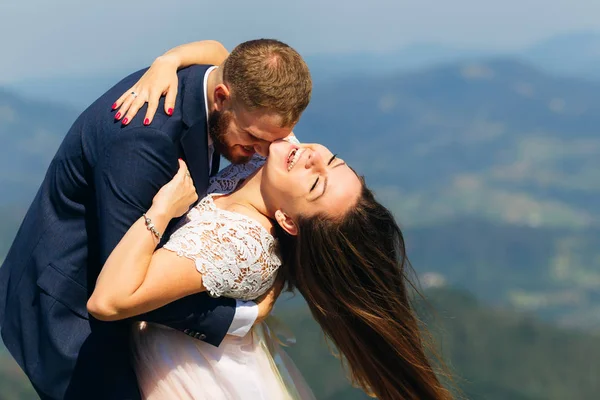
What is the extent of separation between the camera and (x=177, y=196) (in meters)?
3.54

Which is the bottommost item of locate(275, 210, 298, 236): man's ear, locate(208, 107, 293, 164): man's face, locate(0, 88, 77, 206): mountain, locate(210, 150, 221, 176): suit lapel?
locate(0, 88, 77, 206): mountain

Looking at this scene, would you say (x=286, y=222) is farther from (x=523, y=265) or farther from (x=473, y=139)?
(x=473, y=139)

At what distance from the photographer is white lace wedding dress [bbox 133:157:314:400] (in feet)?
11.8

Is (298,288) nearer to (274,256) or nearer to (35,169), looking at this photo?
(274,256)

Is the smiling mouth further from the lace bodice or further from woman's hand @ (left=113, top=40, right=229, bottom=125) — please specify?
woman's hand @ (left=113, top=40, right=229, bottom=125)

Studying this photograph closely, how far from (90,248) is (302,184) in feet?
3.38

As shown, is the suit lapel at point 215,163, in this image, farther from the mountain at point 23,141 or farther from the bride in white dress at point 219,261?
the mountain at point 23,141

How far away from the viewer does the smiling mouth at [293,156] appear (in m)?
3.82

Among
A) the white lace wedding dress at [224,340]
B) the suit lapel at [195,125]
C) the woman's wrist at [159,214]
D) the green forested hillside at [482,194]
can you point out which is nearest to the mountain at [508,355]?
the green forested hillside at [482,194]

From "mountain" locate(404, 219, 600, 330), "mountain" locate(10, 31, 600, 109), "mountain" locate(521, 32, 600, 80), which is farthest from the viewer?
"mountain" locate(521, 32, 600, 80)

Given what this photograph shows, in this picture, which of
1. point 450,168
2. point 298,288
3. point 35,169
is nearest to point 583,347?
point 450,168

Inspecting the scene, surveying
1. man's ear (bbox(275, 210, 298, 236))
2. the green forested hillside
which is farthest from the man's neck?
the green forested hillside

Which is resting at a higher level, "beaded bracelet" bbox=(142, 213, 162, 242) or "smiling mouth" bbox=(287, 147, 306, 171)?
"smiling mouth" bbox=(287, 147, 306, 171)

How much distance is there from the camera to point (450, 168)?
6550cm
